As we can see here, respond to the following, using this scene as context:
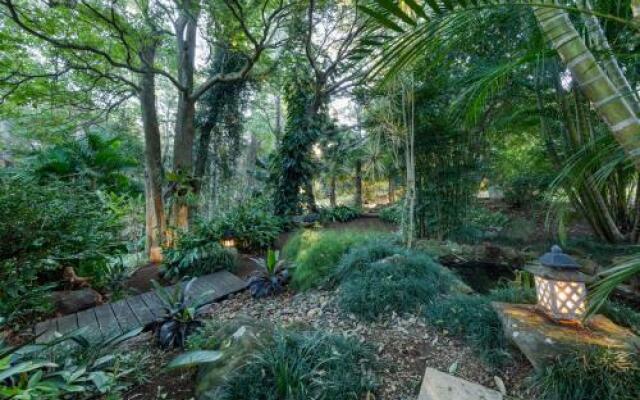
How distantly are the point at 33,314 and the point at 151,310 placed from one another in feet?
2.94

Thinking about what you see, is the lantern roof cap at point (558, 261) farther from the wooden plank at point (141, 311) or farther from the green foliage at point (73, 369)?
the wooden plank at point (141, 311)

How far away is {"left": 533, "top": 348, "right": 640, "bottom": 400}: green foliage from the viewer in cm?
115

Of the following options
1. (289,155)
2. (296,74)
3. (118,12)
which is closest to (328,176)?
(289,155)

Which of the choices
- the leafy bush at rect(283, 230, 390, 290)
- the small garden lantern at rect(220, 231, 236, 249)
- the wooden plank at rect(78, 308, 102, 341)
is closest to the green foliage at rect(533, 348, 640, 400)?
the leafy bush at rect(283, 230, 390, 290)

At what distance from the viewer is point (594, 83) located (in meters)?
0.72

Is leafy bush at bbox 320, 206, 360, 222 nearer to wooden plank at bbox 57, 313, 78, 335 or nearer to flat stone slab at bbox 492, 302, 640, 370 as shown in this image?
wooden plank at bbox 57, 313, 78, 335

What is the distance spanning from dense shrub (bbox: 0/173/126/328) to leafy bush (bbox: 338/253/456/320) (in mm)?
1961

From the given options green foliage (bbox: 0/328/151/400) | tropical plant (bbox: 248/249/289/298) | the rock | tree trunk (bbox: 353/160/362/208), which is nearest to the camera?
green foliage (bbox: 0/328/151/400)

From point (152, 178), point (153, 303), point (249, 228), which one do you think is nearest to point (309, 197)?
point (249, 228)

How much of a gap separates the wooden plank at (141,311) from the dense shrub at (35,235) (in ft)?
2.15

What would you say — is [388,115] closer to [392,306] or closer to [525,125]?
[525,125]

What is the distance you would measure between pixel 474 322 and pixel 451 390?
543 mm

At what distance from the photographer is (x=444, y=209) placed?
409cm

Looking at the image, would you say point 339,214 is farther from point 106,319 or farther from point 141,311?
point 106,319
